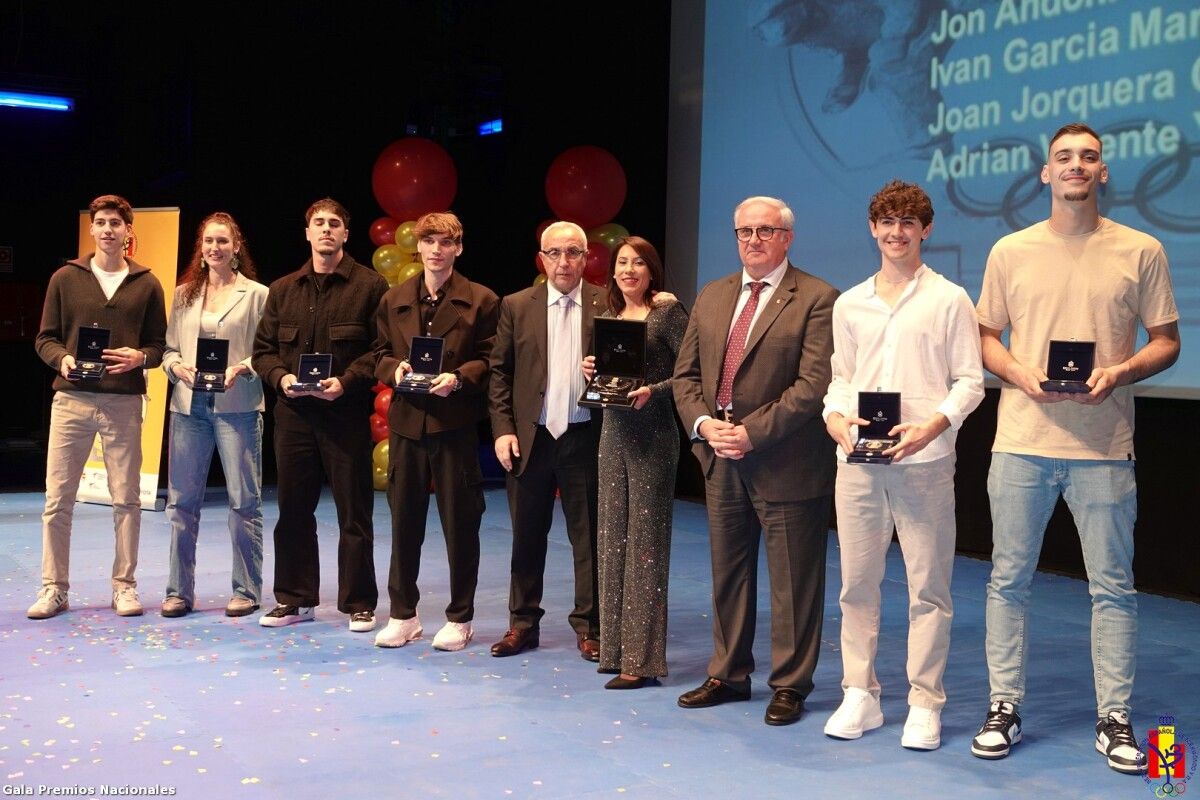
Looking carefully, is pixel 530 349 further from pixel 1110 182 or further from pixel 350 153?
pixel 350 153

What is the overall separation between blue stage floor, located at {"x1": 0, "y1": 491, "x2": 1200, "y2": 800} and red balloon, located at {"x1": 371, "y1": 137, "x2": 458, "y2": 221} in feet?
13.0

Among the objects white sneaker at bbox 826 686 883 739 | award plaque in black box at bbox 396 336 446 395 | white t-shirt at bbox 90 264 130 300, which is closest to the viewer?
white sneaker at bbox 826 686 883 739

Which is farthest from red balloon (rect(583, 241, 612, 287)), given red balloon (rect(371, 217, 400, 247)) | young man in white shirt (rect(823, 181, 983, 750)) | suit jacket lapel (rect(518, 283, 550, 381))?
young man in white shirt (rect(823, 181, 983, 750))

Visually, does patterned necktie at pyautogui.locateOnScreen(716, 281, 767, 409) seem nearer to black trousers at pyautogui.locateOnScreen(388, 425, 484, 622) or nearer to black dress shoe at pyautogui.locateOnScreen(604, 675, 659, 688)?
black dress shoe at pyautogui.locateOnScreen(604, 675, 659, 688)

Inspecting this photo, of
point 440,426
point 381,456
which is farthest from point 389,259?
point 440,426

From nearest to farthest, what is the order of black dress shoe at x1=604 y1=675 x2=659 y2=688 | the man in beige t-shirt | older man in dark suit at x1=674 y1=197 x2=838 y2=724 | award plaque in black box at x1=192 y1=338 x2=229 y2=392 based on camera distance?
1. the man in beige t-shirt
2. older man in dark suit at x1=674 y1=197 x2=838 y2=724
3. black dress shoe at x1=604 y1=675 x2=659 y2=688
4. award plaque in black box at x1=192 y1=338 x2=229 y2=392

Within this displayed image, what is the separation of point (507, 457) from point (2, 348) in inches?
379

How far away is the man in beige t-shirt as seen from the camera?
11.3ft

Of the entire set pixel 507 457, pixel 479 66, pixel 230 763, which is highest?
pixel 479 66

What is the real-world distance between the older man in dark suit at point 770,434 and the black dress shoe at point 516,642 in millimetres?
850

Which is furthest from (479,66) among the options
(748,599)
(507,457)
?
(748,599)

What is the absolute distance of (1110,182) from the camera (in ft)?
19.6

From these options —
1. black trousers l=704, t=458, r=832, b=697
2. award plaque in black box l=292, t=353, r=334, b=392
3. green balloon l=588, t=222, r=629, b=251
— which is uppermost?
green balloon l=588, t=222, r=629, b=251

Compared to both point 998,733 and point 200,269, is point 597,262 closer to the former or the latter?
point 200,269
